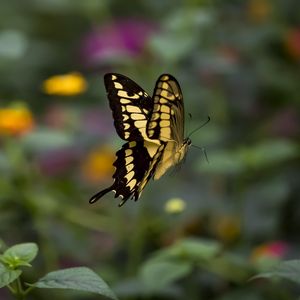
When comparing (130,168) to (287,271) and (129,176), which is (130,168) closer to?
(129,176)

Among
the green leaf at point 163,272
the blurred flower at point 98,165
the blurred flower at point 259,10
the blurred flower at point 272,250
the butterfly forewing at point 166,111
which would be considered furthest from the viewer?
the blurred flower at point 259,10

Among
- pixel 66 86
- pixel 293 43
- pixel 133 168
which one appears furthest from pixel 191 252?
pixel 293 43

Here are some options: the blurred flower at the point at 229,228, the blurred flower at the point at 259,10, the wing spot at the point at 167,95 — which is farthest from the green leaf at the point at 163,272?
the blurred flower at the point at 259,10

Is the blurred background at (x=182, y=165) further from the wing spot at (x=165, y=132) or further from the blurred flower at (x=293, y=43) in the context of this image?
the wing spot at (x=165, y=132)

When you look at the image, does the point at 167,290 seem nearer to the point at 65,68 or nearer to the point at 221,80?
the point at 221,80

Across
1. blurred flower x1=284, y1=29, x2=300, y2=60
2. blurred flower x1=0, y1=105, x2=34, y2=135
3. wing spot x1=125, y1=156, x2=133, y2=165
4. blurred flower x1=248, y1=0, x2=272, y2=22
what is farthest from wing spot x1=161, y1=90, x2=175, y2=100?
blurred flower x1=248, y1=0, x2=272, y2=22

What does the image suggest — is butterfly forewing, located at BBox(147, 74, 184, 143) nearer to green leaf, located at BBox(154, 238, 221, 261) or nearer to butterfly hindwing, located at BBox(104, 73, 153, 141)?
butterfly hindwing, located at BBox(104, 73, 153, 141)
